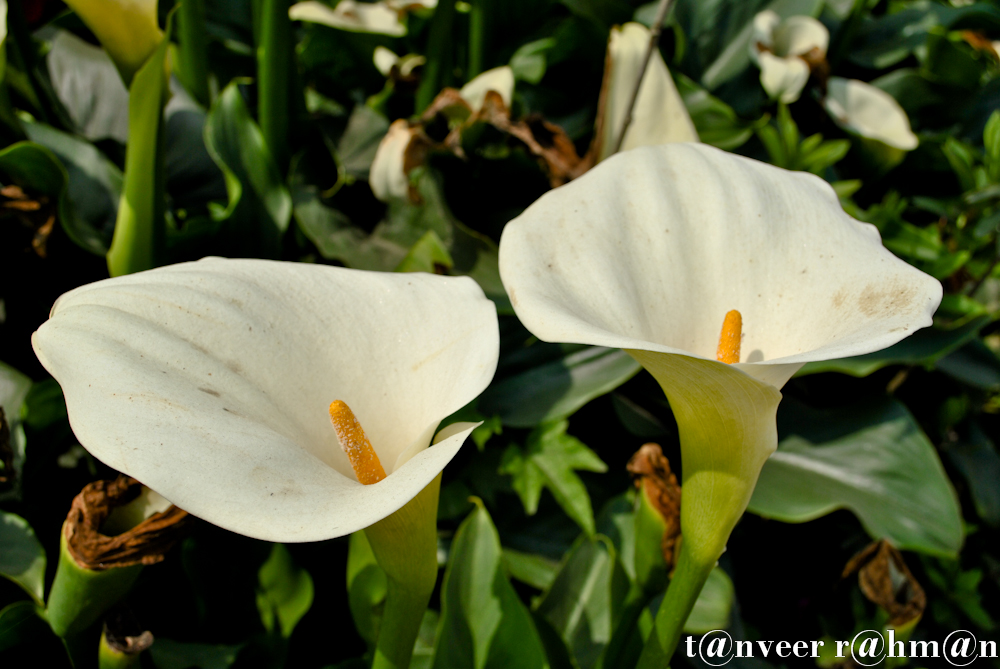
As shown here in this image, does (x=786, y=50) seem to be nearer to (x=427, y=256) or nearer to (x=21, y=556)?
(x=427, y=256)

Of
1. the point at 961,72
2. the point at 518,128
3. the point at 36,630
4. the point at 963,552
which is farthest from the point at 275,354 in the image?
the point at 961,72

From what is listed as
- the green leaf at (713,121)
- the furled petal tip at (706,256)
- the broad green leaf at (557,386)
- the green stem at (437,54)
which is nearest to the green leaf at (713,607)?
the broad green leaf at (557,386)

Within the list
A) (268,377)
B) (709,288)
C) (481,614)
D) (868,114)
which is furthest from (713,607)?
(868,114)

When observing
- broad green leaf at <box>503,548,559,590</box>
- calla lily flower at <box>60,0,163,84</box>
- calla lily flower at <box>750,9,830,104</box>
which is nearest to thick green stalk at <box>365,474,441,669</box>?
broad green leaf at <box>503,548,559,590</box>

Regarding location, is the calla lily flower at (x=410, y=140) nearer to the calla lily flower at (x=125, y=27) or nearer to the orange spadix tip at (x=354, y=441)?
the calla lily flower at (x=125, y=27)

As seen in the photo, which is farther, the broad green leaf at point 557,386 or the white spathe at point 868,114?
the white spathe at point 868,114

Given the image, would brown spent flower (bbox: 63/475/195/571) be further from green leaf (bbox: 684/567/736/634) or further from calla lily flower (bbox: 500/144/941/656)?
green leaf (bbox: 684/567/736/634)
